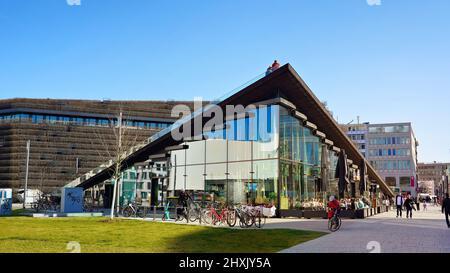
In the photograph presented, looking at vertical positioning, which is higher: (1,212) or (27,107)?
(27,107)

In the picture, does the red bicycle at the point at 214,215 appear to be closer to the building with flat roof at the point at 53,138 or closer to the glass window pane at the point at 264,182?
the glass window pane at the point at 264,182

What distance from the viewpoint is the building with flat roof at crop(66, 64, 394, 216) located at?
26.4 m

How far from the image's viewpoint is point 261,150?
2697 cm

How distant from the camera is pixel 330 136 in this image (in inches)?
1417

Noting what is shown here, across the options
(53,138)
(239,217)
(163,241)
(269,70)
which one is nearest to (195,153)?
(269,70)

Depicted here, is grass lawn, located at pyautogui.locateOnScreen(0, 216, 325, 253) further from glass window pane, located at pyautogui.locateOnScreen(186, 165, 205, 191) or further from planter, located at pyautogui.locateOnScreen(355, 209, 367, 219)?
glass window pane, located at pyautogui.locateOnScreen(186, 165, 205, 191)

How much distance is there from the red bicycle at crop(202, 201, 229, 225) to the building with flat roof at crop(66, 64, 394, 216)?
16.7 feet

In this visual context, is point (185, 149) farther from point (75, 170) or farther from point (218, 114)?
point (75, 170)

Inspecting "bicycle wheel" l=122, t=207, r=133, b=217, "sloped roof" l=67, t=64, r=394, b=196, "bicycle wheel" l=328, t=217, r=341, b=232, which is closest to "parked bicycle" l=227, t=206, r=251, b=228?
"bicycle wheel" l=328, t=217, r=341, b=232

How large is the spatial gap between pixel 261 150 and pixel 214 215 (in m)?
6.81

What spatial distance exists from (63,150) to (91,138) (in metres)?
6.07

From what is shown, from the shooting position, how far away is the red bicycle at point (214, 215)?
69.0ft

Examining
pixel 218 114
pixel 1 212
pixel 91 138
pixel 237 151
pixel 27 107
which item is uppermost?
pixel 27 107
